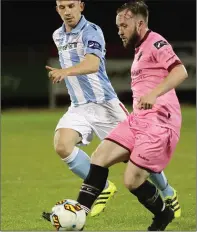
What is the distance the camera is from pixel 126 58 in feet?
81.7

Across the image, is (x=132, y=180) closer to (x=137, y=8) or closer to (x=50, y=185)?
(x=137, y=8)

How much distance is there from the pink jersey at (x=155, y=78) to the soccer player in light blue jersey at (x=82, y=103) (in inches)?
34.5

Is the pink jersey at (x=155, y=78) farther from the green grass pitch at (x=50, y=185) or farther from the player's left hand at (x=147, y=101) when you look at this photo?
the green grass pitch at (x=50, y=185)

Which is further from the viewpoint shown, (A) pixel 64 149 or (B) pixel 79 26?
(B) pixel 79 26

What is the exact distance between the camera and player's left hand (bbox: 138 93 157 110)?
6.16 metres

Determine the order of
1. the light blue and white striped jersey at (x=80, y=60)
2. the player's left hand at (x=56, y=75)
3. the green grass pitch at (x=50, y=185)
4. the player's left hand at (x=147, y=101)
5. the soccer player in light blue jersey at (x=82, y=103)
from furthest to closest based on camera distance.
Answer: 1. the light blue and white striped jersey at (x=80, y=60)
2. the soccer player in light blue jersey at (x=82, y=103)
3. the green grass pitch at (x=50, y=185)
4. the player's left hand at (x=56, y=75)
5. the player's left hand at (x=147, y=101)

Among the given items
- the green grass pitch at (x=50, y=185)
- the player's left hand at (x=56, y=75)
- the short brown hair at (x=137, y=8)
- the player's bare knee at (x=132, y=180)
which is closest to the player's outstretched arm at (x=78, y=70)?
the player's left hand at (x=56, y=75)

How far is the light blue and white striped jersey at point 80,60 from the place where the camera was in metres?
7.98

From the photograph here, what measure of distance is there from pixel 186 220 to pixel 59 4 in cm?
253

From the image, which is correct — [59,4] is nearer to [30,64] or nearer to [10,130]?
[10,130]

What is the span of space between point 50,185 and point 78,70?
A: 10.8ft

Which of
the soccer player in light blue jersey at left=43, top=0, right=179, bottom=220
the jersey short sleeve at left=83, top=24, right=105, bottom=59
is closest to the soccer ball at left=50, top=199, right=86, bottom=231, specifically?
the soccer player in light blue jersey at left=43, top=0, right=179, bottom=220

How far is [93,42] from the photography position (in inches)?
296

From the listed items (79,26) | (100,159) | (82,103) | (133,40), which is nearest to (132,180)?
(100,159)
